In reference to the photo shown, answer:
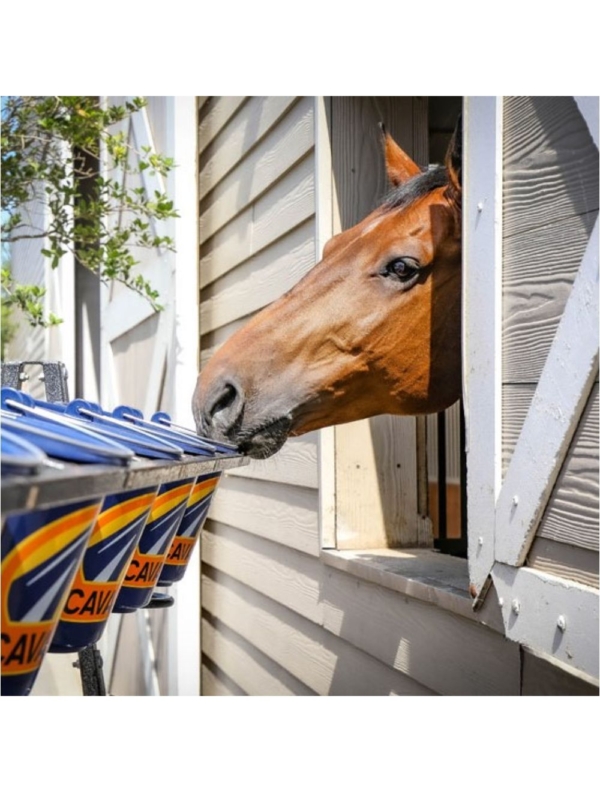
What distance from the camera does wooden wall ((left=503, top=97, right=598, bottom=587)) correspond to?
979 millimetres

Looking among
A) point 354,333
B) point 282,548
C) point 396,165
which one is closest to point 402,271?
point 354,333

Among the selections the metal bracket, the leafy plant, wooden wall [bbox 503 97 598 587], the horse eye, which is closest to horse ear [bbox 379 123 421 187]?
the horse eye

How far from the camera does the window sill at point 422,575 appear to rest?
1.24m

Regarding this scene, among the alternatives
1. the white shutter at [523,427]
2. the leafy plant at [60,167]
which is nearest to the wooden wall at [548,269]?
the white shutter at [523,427]

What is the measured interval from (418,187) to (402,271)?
0.14m

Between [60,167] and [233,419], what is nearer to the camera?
[233,419]

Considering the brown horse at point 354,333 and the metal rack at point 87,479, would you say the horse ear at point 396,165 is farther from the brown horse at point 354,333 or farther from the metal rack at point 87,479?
the metal rack at point 87,479

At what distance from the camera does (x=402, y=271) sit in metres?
1.38

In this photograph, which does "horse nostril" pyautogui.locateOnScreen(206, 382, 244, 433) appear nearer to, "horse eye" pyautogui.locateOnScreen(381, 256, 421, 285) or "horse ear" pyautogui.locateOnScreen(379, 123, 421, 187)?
"horse eye" pyautogui.locateOnScreen(381, 256, 421, 285)

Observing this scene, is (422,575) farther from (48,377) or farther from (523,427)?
(48,377)

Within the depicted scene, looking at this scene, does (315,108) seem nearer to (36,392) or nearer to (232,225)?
(232,225)

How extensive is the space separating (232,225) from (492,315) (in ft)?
4.69

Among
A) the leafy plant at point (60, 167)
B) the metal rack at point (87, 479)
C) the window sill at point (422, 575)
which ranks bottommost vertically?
the window sill at point (422, 575)

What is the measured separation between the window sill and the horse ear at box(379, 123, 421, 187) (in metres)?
0.66
